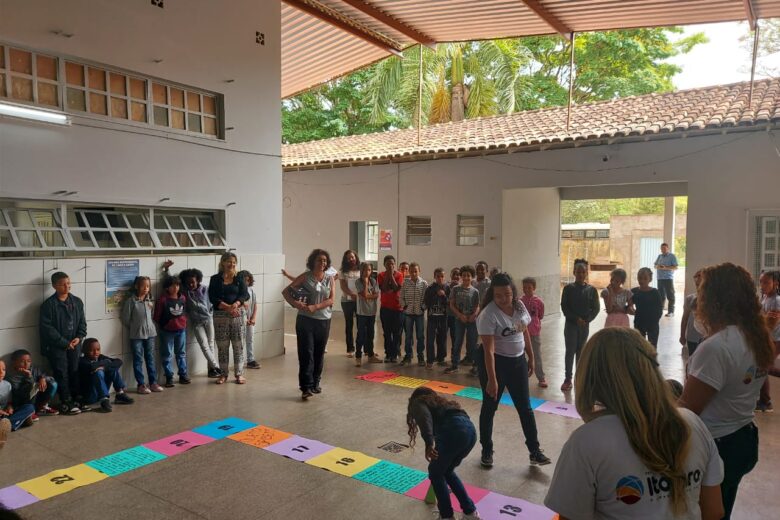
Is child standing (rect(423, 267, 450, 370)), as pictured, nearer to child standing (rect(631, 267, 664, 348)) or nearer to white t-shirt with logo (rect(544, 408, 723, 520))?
child standing (rect(631, 267, 664, 348))

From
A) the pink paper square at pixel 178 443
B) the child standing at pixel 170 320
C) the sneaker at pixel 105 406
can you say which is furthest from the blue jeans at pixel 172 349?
the pink paper square at pixel 178 443

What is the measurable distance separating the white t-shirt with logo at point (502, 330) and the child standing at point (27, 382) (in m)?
4.73

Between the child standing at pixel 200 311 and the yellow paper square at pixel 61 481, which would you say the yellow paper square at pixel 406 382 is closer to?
the child standing at pixel 200 311

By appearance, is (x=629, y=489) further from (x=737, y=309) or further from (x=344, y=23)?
(x=344, y=23)

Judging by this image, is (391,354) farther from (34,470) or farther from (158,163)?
(34,470)

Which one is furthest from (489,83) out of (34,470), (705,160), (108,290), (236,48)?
(34,470)

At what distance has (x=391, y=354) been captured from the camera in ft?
30.7

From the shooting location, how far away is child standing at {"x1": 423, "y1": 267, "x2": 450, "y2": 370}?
8.88m

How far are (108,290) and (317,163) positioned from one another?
8.38 metres

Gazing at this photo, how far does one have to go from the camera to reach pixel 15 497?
4.41 meters

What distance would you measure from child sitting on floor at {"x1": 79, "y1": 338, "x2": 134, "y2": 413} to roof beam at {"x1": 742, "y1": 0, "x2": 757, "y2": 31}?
1025 cm

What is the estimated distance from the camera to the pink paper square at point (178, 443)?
5380 millimetres

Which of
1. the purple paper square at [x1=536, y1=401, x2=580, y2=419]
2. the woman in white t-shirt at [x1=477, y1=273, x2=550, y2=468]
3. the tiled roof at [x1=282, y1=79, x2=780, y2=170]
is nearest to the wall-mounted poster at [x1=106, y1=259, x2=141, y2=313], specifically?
the woman in white t-shirt at [x1=477, y1=273, x2=550, y2=468]

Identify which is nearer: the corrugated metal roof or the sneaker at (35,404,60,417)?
the sneaker at (35,404,60,417)
